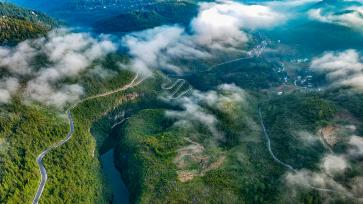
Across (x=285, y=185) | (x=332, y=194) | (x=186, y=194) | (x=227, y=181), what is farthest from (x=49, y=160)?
(x=332, y=194)

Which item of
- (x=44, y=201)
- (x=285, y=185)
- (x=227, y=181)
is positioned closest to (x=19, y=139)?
(x=44, y=201)

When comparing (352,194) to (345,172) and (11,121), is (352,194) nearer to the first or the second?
(345,172)

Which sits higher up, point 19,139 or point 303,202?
point 19,139

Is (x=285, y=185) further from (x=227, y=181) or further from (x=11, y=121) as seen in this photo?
(x=11, y=121)

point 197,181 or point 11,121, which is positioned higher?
point 11,121

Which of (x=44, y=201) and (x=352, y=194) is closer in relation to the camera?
(x=44, y=201)

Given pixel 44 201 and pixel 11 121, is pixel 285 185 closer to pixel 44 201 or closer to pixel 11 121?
pixel 44 201

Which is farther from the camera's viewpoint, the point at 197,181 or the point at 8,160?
the point at 197,181
